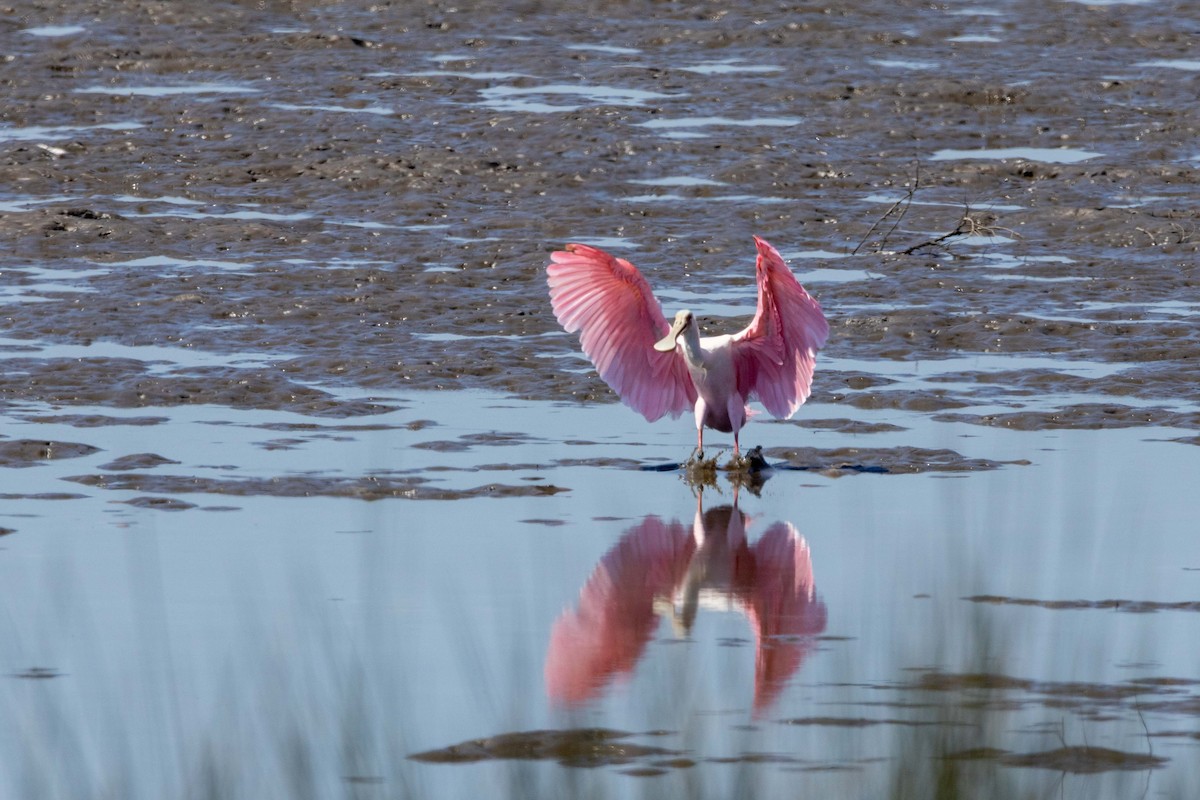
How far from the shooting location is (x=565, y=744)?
5227mm

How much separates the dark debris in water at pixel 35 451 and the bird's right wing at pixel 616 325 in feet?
6.26

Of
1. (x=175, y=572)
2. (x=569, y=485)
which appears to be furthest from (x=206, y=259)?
(x=175, y=572)

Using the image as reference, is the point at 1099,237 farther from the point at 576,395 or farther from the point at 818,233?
the point at 576,395

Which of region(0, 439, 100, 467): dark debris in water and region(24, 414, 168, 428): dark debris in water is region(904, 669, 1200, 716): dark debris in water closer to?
region(0, 439, 100, 467): dark debris in water

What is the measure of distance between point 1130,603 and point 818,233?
673 cm

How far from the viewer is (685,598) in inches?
264

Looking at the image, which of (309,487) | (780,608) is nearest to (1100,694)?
(780,608)

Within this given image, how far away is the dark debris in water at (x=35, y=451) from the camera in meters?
8.37

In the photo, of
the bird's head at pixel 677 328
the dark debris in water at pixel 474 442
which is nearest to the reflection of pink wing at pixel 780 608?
the bird's head at pixel 677 328

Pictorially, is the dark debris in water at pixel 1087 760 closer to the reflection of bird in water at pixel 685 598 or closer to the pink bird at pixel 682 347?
the reflection of bird in water at pixel 685 598

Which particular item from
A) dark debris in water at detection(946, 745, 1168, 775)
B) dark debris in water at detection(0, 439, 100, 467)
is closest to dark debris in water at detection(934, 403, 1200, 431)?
dark debris in water at detection(0, 439, 100, 467)

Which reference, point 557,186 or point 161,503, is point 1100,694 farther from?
point 557,186

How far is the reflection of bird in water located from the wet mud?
211 centimetres

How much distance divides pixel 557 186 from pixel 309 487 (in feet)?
20.4
